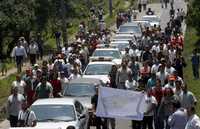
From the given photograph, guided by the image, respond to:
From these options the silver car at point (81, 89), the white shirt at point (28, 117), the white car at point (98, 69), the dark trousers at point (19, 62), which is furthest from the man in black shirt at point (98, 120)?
the dark trousers at point (19, 62)

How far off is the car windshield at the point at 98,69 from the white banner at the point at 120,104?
34.2ft

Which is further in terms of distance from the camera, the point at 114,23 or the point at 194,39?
the point at 114,23

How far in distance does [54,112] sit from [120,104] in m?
1.76

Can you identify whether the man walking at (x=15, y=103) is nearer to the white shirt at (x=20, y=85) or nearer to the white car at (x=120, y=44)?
the white shirt at (x=20, y=85)

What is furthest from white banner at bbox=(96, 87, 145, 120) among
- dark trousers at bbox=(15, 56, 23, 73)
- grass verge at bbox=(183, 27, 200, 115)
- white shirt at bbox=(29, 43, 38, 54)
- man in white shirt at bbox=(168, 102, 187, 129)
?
white shirt at bbox=(29, 43, 38, 54)

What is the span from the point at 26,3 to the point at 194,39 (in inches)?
490

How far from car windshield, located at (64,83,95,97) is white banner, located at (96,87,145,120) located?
14.2ft

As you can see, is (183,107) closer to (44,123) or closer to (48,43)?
(44,123)

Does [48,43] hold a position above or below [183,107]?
below

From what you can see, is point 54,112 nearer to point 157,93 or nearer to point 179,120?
point 157,93

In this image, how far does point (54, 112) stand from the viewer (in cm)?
2112

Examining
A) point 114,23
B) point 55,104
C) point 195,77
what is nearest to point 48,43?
point 114,23

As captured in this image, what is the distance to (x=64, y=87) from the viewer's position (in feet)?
88.5

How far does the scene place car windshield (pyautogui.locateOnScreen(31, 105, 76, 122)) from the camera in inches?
820
